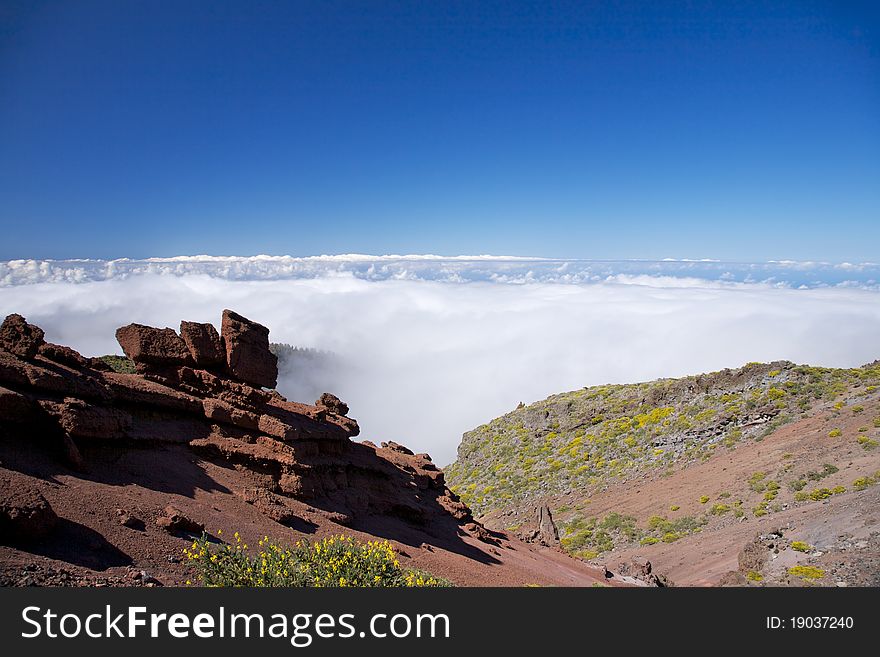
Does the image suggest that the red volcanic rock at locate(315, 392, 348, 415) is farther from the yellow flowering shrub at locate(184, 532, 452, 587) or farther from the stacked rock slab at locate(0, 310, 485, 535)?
the yellow flowering shrub at locate(184, 532, 452, 587)

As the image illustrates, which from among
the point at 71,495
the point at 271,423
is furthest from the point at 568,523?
the point at 71,495

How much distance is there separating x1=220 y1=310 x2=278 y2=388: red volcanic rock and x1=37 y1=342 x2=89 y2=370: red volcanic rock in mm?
3605

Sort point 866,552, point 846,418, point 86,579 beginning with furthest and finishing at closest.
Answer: point 846,418
point 866,552
point 86,579

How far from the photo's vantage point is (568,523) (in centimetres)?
2525

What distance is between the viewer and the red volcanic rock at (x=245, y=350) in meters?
14.9

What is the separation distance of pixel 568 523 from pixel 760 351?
160252mm

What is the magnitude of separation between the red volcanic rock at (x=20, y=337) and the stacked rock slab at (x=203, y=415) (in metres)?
0.02

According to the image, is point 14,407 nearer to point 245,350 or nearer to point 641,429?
point 245,350

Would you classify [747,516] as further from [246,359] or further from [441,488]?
[246,359]

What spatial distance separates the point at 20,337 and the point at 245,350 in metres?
5.29

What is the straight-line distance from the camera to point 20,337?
11609mm

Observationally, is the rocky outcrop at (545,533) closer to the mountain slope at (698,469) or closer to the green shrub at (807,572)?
the mountain slope at (698,469)

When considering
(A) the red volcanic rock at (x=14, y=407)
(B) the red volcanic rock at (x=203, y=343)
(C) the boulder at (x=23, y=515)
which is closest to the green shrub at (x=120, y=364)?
(B) the red volcanic rock at (x=203, y=343)

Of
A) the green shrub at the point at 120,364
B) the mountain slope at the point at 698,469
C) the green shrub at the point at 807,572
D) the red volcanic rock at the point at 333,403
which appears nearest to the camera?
the green shrub at the point at 807,572
